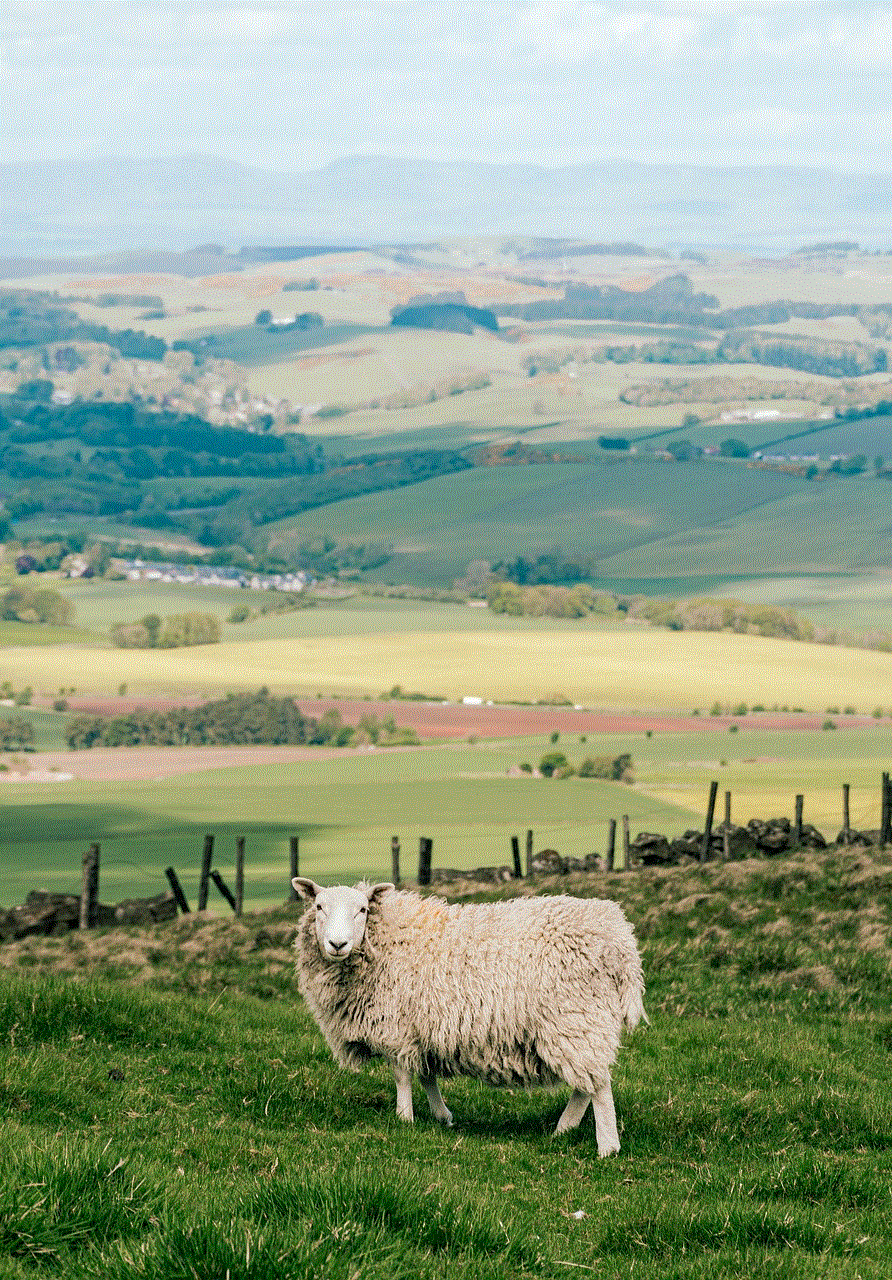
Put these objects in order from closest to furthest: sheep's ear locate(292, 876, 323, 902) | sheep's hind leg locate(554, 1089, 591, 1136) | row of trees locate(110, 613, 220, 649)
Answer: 1. sheep's hind leg locate(554, 1089, 591, 1136)
2. sheep's ear locate(292, 876, 323, 902)
3. row of trees locate(110, 613, 220, 649)

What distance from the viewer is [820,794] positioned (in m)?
86.4

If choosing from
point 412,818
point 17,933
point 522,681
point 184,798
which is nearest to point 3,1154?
point 17,933

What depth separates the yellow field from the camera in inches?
5684

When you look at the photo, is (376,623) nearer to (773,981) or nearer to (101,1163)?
(773,981)

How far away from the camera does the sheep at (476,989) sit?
11.9m

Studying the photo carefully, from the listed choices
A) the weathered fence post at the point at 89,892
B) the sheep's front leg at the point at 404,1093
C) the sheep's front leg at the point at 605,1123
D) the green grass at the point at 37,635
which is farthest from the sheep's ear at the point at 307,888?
the green grass at the point at 37,635

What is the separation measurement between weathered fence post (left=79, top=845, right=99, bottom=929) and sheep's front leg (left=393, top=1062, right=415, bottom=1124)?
20.9 metres

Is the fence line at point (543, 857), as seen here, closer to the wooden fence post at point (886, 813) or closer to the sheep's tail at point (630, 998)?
the wooden fence post at point (886, 813)

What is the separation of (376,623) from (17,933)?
15939 centimetres

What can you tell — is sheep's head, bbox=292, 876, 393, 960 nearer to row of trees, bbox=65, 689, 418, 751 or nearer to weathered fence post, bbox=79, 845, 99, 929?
weathered fence post, bbox=79, 845, 99, 929

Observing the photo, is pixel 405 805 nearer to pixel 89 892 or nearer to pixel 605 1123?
pixel 89 892

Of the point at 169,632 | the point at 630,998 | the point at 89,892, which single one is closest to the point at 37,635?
the point at 169,632

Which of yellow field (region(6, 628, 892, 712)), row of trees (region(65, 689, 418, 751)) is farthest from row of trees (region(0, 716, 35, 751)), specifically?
yellow field (region(6, 628, 892, 712))

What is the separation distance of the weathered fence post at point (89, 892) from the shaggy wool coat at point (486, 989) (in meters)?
20.3
